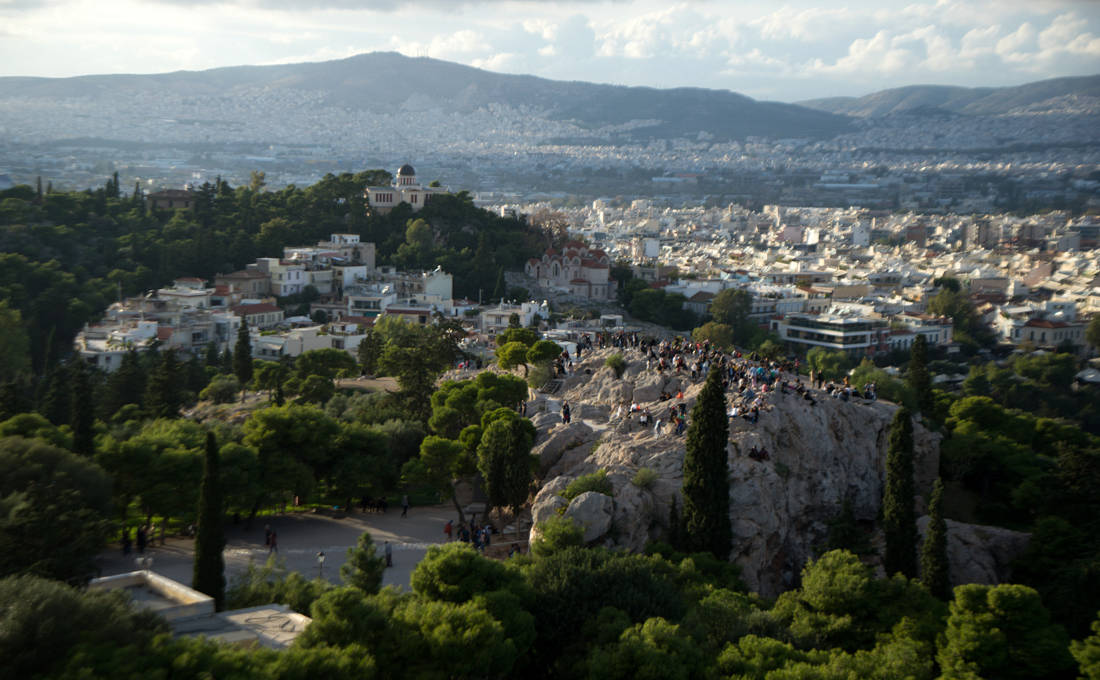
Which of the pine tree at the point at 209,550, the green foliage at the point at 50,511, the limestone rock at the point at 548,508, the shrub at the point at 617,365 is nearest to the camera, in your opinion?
the green foliage at the point at 50,511

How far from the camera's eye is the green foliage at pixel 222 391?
31094 mm

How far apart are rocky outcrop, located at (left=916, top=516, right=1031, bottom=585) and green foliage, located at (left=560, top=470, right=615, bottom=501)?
6.26 meters

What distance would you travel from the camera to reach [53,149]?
16688cm

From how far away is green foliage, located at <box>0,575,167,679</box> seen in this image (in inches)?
381

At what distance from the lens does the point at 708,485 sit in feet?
59.5

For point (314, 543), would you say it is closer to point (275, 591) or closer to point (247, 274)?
point (275, 591)

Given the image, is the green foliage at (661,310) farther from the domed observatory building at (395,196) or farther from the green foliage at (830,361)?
the domed observatory building at (395,196)

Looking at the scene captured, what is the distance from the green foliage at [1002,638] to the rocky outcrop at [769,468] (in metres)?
4.15

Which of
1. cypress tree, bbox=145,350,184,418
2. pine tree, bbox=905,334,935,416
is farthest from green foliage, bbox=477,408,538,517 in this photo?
pine tree, bbox=905,334,935,416

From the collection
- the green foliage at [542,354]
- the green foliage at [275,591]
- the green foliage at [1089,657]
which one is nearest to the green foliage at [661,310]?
the green foliage at [542,354]

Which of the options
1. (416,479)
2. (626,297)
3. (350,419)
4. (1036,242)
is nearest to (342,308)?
(626,297)

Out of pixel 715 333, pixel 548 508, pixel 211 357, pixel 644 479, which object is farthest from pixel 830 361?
pixel 548 508

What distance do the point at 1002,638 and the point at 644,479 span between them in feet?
20.6

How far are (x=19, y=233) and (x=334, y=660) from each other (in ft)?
142
